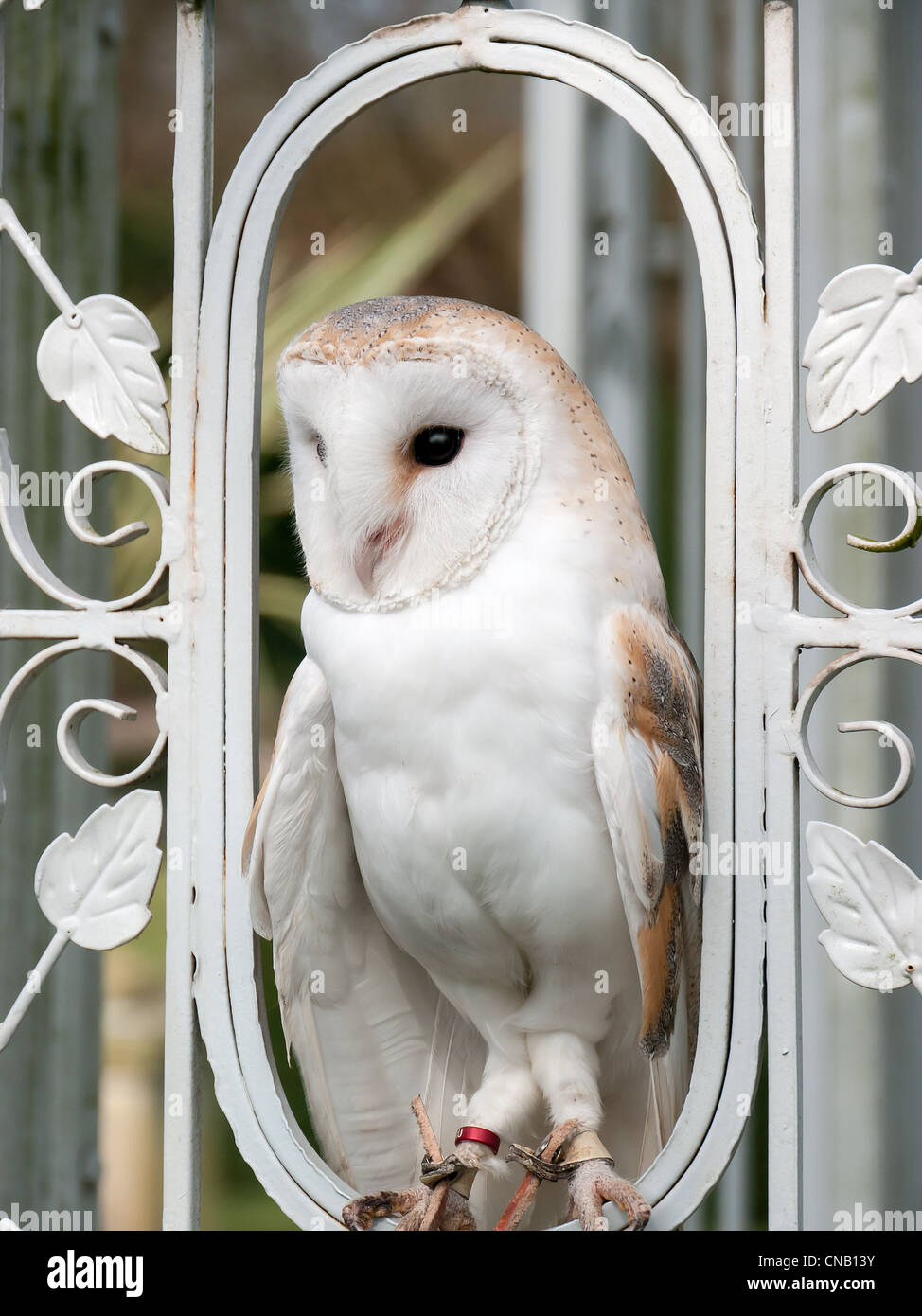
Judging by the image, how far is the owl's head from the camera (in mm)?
1092

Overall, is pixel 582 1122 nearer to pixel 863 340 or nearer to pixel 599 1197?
pixel 599 1197

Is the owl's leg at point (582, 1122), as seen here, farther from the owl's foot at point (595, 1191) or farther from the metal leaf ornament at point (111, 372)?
the metal leaf ornament at point (111, 372)

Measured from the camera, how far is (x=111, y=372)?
3.96 ft

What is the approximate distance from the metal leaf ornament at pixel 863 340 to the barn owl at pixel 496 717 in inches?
7.5

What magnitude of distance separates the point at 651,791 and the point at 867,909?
0.18m

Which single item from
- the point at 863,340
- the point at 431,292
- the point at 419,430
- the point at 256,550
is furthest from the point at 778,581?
the point at 431,292

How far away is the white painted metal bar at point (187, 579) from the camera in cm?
120

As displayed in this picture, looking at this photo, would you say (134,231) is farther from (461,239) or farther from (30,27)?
(30,27)

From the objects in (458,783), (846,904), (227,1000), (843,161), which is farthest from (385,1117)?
(843,161)

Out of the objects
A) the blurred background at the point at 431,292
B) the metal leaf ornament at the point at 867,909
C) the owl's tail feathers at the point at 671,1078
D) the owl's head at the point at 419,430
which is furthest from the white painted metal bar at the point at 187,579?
the metal leaf ornament at the point at 867,909

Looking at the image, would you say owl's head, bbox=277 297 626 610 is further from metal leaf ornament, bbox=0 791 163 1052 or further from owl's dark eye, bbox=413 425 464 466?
metal leaf ornament, bbox=0 791 163 1052

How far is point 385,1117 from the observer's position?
133 cm

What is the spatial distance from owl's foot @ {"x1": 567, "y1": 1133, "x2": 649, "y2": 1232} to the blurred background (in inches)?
29.5

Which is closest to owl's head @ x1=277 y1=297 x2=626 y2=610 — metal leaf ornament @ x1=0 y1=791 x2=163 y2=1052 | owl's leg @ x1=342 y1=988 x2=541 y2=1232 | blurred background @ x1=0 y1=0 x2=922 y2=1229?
metal leaf ornament @ x1=0 y1=791 x2=163 y2=1052
